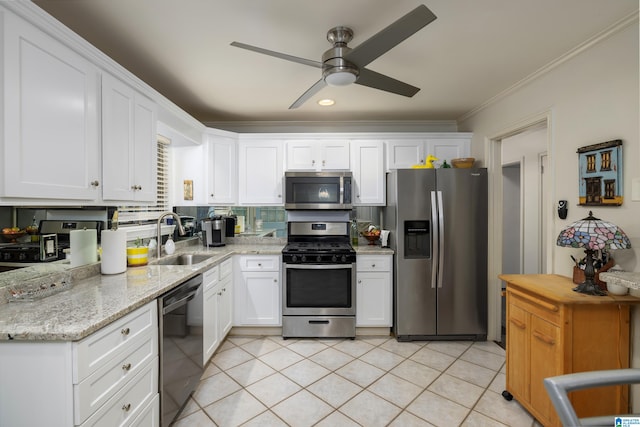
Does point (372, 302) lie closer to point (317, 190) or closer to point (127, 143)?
point (317, 190)

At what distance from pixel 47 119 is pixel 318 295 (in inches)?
98.4

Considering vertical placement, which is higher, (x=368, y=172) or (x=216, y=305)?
(x=368, y=172)

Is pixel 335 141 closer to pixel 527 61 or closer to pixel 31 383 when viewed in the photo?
pixel 527 61

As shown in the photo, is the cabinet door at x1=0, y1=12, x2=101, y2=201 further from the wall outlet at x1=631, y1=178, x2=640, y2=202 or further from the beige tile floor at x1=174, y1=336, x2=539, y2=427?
the wall outlet at x1=631, y1=178, x2=640, y2=202

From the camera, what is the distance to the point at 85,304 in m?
1.36

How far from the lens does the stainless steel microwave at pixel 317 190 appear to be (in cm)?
327

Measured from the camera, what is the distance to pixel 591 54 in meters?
1.94

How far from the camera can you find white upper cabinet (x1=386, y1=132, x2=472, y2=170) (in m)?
3.45

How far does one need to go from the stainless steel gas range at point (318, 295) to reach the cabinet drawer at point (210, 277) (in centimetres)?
72

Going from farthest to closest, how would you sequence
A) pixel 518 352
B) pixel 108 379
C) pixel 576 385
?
pixel 518 352 < pixel 108 379 < pixel 576 385

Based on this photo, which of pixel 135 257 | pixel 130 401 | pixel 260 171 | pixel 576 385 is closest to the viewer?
pixel 576 385

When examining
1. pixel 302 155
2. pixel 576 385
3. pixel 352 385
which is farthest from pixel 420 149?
pixel 576 385

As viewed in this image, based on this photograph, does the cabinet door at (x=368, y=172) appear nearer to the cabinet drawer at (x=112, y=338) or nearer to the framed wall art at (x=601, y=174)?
the framed wall art at (x=601, y=174)

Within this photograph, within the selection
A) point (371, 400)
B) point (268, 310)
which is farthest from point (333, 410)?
point (268, 310)
